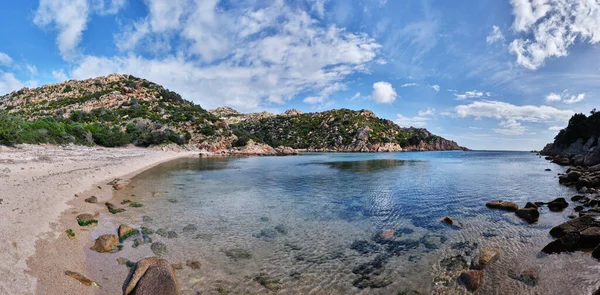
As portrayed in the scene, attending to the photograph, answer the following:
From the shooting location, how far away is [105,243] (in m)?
9.12

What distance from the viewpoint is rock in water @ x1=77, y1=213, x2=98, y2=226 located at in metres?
10.9

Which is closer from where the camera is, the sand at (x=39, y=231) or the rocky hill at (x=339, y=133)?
the sand at (x=39, y=231)

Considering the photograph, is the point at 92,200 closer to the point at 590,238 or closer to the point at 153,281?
the point at 153,281

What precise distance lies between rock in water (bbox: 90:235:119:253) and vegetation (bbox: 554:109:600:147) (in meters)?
81.8

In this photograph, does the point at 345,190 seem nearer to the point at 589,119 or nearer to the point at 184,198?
the point at 184,198

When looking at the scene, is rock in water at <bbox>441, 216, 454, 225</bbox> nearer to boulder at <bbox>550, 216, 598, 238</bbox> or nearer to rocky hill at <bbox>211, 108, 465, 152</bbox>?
boulder at <bbox>550, 216, 598, 238</bbox>

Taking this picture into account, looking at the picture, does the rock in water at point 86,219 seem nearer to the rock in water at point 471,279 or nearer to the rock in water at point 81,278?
the rock in water at point 81,278

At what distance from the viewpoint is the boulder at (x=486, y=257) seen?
8.88 meters

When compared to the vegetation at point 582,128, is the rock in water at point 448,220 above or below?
below

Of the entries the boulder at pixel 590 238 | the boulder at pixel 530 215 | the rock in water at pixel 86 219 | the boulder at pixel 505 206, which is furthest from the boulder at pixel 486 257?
the rock in water at pixel 86 219

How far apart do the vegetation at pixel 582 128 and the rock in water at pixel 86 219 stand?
8266cm

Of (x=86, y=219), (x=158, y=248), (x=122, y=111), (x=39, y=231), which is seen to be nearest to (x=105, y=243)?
(x=158, y=248)

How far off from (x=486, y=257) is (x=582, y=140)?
83.6 m

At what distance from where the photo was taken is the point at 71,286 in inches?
251
